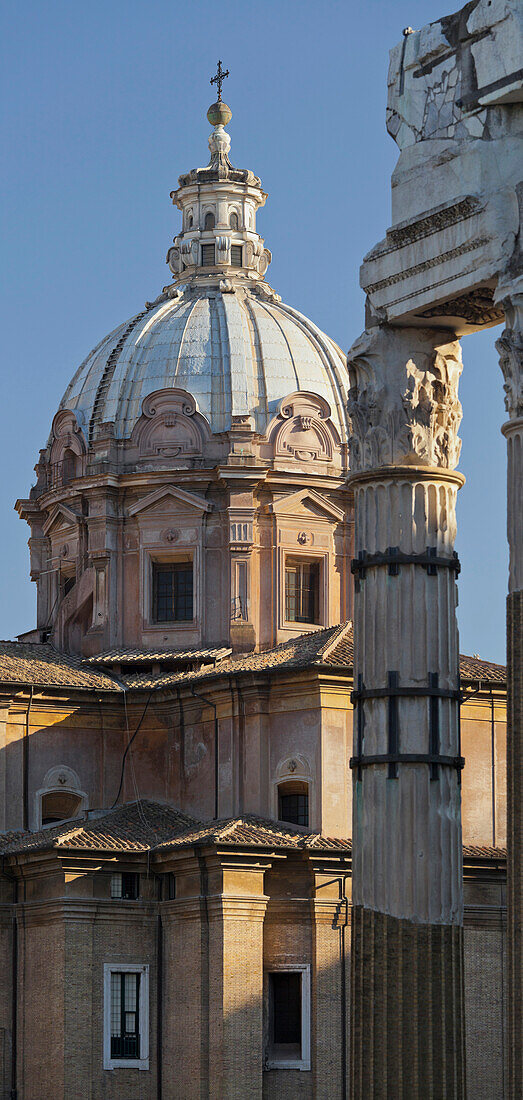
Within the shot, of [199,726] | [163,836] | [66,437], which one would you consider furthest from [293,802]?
[66,437]

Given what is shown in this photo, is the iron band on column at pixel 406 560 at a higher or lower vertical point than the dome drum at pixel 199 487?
lower

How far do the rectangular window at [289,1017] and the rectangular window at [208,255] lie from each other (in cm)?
2048

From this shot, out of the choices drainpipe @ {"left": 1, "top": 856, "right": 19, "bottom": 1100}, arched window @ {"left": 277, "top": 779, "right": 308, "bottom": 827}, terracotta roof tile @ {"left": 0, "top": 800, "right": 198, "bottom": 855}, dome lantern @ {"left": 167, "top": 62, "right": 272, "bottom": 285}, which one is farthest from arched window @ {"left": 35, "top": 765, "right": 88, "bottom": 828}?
dome lantern @ {"left": 167, "top": 62, "right": 272, "bottom": 285}

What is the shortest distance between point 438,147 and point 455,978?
955cm

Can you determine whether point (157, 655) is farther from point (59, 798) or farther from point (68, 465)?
point (68, 465)

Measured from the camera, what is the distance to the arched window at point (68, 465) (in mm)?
57344

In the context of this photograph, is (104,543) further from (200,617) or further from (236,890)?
(236,890)

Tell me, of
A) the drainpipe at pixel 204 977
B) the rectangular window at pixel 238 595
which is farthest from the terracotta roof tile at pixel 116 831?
the rectangular window at pixel 238 595

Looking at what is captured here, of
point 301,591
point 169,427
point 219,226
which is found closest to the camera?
point 301,591

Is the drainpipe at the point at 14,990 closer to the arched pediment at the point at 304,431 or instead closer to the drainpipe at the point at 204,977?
the drainpipe at the point at 204,977

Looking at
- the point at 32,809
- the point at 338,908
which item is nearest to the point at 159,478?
the point at 32,809

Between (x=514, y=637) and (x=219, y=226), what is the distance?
3676 cm

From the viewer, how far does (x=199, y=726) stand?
171 ft

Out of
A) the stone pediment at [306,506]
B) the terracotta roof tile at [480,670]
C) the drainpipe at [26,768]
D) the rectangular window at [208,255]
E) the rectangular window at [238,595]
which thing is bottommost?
the drainpipe at [26,768]
